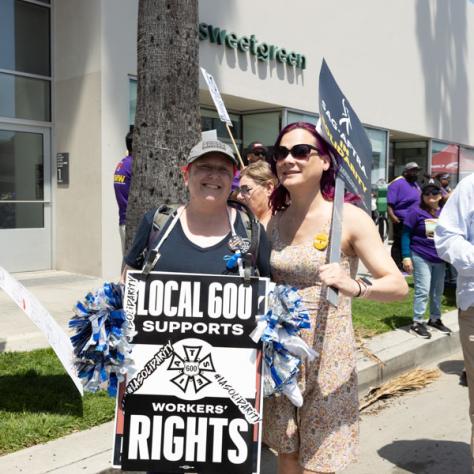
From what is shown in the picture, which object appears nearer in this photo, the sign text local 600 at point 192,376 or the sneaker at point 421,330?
the sign text local 600 at point 192,376

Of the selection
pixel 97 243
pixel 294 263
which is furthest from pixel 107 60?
pixel 294 263

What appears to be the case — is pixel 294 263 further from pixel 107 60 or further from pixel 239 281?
pixel 107 60

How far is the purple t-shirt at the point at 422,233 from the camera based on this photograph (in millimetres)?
6430

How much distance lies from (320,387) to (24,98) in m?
8.36

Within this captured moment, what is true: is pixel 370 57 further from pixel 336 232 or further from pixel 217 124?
pixel 336 232

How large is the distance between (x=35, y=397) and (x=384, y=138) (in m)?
13.2

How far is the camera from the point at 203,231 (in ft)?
7.96

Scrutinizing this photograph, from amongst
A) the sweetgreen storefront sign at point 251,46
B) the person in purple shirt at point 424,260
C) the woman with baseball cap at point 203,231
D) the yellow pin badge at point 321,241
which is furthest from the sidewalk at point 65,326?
the sweetgreen storefront sign at point 251,46

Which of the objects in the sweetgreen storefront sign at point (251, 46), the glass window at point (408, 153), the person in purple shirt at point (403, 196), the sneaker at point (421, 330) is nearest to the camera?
the sneaker at point (421, 330)

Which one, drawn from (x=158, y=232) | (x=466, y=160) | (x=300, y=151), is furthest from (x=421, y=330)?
(x=466, y=160)

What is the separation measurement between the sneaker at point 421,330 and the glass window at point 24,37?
276 inches

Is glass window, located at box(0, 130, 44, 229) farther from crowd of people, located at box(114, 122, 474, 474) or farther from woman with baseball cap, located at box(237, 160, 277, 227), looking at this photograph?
crowd of people, located at box(114, 122, 474, 474)

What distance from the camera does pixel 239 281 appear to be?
89.9 inches

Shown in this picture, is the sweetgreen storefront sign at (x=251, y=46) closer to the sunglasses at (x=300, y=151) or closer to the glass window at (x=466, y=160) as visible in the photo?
the sunglasses at (x=300, y=151)
